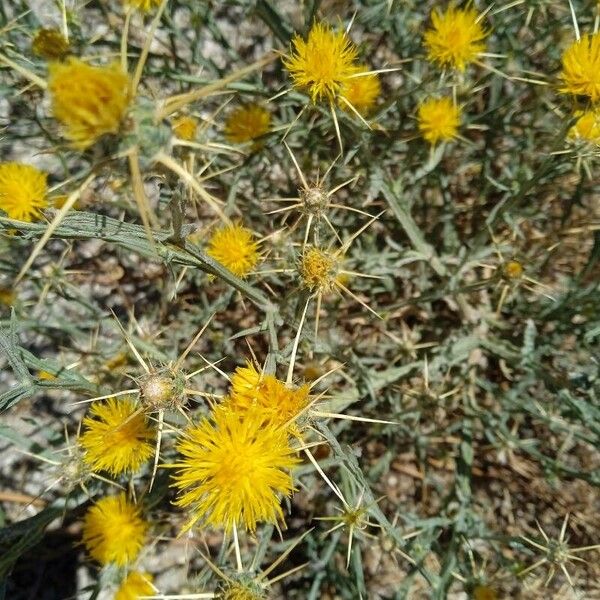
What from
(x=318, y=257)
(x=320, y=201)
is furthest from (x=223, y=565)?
(x=320, y=201)

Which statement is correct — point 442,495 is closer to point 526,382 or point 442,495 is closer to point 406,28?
point 526,382

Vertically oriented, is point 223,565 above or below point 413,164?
below

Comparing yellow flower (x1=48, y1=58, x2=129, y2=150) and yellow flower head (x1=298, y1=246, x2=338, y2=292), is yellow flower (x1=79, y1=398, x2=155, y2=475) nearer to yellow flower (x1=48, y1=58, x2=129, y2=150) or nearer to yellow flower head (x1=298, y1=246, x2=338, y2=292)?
yellow flower head (x1=298, y1=246, x2=338, y2=292)

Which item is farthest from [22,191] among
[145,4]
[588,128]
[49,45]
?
[588,128]

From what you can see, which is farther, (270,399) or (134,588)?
(134,588)

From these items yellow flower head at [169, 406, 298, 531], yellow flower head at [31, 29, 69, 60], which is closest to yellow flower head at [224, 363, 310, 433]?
yellow flower head at [169, 406, 298, 531]

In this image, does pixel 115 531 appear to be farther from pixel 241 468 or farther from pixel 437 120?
pixel 437 120
